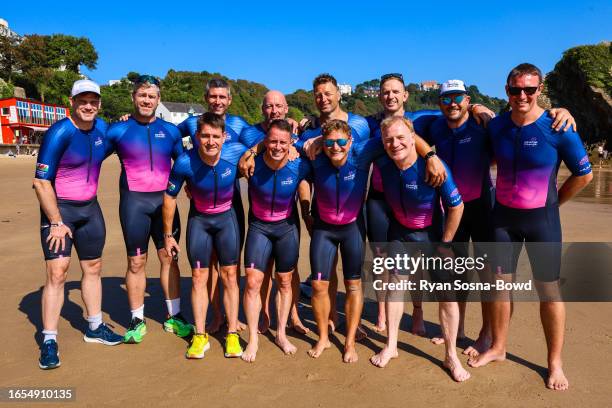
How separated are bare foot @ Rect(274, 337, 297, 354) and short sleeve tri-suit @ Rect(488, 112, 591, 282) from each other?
217cm

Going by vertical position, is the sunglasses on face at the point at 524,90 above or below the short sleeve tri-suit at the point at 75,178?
above

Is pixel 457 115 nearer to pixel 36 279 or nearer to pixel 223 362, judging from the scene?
pixel 223 362

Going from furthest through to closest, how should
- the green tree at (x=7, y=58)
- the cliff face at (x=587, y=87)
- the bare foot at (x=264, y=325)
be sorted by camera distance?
the green tree at (x=7, y=58) < the cliff face at (x=587, y=87) < the bare foot at (x=264, y=325)

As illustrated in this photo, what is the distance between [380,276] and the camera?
4547mm

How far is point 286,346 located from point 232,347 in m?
0.56

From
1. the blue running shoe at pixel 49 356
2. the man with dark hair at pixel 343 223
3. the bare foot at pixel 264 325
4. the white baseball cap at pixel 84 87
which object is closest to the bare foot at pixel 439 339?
the man with dark hair at pixel 343 223

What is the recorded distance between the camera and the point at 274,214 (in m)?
4.40

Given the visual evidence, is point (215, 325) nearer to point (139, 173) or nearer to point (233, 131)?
point (139, 173)

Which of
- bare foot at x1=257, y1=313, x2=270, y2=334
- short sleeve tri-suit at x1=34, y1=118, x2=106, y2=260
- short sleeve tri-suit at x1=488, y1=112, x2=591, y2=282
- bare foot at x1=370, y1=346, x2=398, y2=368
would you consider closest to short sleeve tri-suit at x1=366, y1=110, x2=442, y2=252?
short sleeve tri-suit at x1=488, y1=112, x2=591, y2=282

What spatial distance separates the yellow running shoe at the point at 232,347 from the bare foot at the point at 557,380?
9.40 ft

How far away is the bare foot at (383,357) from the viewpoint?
416 cm

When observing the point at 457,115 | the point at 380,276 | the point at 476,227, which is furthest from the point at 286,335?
the point at 457,115

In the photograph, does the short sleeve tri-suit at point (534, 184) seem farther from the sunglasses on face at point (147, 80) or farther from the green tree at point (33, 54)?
the green tree at point (33, 54)

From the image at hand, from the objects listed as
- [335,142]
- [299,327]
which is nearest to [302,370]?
[299,327]
